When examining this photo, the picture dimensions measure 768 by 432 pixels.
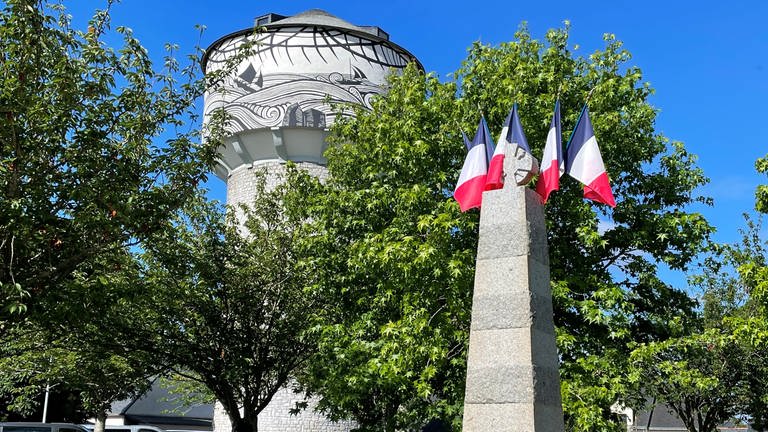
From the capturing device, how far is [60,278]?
10.8 m

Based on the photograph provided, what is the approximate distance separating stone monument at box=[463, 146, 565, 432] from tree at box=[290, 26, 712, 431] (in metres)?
4.28

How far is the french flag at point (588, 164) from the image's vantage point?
359 inches

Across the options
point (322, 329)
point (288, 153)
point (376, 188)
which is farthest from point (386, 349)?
point (288, 153)

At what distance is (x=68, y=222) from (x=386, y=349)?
5.77 metres

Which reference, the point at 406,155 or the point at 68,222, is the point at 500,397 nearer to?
the point at 68,222

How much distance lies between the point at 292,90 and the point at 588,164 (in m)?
18.8

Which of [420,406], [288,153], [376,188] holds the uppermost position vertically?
[288,153]

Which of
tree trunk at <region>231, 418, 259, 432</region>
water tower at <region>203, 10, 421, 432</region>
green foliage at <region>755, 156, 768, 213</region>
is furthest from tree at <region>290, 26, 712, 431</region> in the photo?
water tower at <region>203, 10, 421, 432</region>

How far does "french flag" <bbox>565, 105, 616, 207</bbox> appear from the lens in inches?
359

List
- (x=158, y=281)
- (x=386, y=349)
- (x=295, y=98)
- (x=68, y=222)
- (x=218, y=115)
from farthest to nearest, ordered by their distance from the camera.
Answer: (x=295, y=98) → (x=158, y=281) → (x=386, y=349) → (x=218, y=115) → (x=68, y=222)

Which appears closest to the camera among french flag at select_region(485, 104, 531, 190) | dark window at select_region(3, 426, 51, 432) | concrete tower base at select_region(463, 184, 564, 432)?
concrete tower base at select_region(463, 184, 564, 432)

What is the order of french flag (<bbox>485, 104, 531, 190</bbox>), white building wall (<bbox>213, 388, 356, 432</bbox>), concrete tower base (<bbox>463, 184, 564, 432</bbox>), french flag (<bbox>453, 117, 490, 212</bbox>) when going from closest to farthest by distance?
concrete tower base (<bbox>463, 184, 564, 432</bbox>), french flag (<bbox>485, 104, 531, 190</bbox>), french flag (<bbox>453, 117, 490, 212</bbox>), white building wall (<bbox>213, 388, 356, 432</bbox>)

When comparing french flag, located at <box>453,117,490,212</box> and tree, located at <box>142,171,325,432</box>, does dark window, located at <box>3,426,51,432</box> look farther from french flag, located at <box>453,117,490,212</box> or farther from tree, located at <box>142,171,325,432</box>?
french flag, located at <box>453,117,490,212</box>

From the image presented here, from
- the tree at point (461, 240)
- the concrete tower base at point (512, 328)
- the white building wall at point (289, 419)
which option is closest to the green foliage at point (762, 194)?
the tree at point (461, 240)
